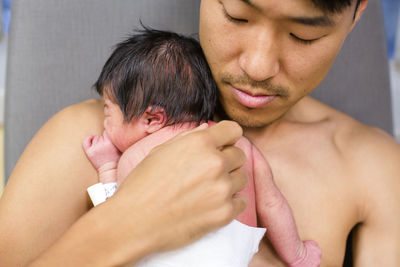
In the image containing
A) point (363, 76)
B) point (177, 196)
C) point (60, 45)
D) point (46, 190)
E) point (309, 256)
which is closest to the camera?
point (177, 196)

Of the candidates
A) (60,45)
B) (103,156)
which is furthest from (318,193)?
(60,45)

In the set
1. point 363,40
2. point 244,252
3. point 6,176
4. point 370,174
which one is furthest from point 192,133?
point 363,40

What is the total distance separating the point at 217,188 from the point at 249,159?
218 mm

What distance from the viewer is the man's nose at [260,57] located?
94 cm

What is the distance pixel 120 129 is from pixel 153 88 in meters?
0.13

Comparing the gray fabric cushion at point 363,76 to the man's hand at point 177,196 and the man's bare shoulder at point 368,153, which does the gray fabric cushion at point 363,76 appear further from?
the man's hand at point 177,196

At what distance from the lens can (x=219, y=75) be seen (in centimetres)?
106

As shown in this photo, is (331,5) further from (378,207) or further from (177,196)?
(378,207)

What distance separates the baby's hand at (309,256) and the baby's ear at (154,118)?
1.51ft

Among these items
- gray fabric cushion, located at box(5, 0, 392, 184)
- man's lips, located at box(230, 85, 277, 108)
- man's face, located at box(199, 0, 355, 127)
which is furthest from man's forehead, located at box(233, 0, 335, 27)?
gray fabric cushion, located at box(5, 0, 392, 184)

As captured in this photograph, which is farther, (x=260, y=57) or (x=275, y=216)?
(x=275, y=216)

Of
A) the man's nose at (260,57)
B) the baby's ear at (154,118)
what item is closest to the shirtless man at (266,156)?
the man's nose at (260,57)

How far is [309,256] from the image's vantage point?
3.67 feet

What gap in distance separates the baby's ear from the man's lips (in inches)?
6.9
